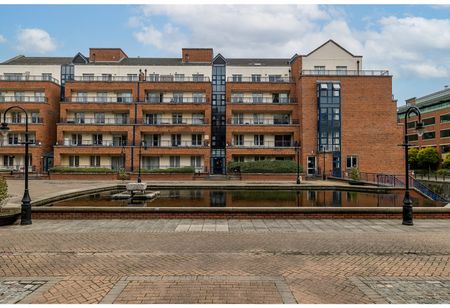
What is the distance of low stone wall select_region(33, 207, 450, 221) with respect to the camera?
49.1ft

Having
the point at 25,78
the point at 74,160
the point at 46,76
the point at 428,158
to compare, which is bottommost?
the point at 74,160

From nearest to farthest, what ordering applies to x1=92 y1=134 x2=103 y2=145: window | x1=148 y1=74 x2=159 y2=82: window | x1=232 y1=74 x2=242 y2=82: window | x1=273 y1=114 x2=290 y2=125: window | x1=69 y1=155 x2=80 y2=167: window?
x1=69 y1=155 x2=80 y2=167: window, x1=92 y1=134 x2=103 y2=145: window, x1=273 y1=114 x2=290 y2=125: window, x1=148 y1=74 x2=159 y2=82: window, x1=232 y1=74 x2=242 y2=82: window

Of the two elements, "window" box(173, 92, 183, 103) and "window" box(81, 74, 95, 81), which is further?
"window" box(81, 74, 95, 81)

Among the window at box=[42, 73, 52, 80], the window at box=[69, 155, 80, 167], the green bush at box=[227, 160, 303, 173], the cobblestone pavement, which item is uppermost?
the window at box=[42, 73, 52, 80]

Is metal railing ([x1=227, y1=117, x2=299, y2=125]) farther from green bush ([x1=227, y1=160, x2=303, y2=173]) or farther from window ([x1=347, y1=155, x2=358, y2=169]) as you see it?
window ([x1=347, y1=155, x2=358, y2=169])

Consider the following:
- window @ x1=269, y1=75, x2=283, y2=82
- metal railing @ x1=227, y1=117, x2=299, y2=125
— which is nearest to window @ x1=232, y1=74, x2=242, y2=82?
window @ x1=269, y1=75, x2=283, y2=82

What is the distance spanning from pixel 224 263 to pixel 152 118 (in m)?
46.9

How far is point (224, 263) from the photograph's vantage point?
8.55m

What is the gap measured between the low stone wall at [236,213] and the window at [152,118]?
→ 39.0m

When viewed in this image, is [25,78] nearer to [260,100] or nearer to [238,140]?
[238,140]

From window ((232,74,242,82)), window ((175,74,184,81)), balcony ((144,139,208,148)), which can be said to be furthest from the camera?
window ((232,74,242,82))

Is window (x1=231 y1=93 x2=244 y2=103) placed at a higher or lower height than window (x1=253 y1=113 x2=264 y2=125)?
higher

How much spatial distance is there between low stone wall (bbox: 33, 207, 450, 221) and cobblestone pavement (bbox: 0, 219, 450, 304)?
134cm

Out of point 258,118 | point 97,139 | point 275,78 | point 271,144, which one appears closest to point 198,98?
point 258,118
